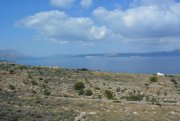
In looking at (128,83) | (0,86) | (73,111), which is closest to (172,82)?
(128,83)

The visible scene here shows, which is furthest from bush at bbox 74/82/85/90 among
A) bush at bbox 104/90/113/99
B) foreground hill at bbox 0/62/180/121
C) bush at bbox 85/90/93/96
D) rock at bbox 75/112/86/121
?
rock at bbox 75/112/86/121

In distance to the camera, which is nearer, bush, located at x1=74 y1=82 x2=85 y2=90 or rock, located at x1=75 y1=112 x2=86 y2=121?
rock, located at x1=75 y1=112 x2=86 y2=121

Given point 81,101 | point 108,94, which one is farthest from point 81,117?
point 108,94

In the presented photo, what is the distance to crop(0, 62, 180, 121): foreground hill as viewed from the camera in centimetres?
2630

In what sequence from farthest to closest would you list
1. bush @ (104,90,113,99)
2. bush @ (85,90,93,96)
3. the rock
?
bush @ (85,90,93,96)
bush @ (104,90,113,99)
the rock

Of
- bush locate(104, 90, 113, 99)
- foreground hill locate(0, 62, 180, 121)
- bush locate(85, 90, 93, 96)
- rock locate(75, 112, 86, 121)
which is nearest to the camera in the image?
rock locate(75, 112, 86, 121)

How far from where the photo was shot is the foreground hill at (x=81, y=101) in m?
26.3

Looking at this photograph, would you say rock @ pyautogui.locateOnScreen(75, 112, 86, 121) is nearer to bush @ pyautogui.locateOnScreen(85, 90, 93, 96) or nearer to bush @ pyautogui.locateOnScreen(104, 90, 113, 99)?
bush @ pyautogui.locateOnScreen(104, 90, 113, 99)

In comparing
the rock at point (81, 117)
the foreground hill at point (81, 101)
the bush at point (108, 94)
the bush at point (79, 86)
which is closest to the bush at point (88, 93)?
the foreground hill at point (81, 101)

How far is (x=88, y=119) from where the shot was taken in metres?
25.7

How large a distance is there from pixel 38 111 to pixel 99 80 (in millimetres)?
30876

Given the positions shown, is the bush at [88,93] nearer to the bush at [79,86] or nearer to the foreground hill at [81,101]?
the foreground hill at [81,101]

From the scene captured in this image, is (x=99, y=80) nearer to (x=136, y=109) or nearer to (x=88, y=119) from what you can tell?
(x=136, y=109)

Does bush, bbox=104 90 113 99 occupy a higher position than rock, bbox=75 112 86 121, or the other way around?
rock, bbox=75 112 86 121
